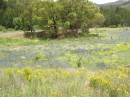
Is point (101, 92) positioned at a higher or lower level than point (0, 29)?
higher

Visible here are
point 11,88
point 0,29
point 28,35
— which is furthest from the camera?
point 0,29

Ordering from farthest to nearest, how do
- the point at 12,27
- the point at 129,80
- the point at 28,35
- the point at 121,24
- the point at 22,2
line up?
1. the point at 121,24
2. the point at 12,27
3. the point at 22,2
4. the point at 28,35
5. the point at 129,80

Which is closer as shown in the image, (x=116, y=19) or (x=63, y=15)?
(x=63, y=15)

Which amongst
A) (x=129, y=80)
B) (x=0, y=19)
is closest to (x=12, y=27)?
(x=0, y=19)

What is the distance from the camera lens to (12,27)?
82.8 m

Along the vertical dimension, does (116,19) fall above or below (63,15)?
below

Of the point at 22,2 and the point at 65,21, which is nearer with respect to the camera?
the point at 65,21

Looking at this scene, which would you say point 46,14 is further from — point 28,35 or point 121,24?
point 121,24

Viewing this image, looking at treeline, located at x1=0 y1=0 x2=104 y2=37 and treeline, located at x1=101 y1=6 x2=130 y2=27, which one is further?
treeline, located at x1=101 y1=6 x2=130 y2=27

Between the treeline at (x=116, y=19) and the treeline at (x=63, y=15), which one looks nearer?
the treeline at (x=63, y=15)

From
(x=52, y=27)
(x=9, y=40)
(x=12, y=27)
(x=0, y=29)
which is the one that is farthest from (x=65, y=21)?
(x=12, y=27)

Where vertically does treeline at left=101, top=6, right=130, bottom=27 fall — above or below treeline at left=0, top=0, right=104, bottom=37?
below

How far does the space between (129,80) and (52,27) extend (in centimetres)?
4948

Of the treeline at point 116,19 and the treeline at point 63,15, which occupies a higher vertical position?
the treeline at point 63,15
